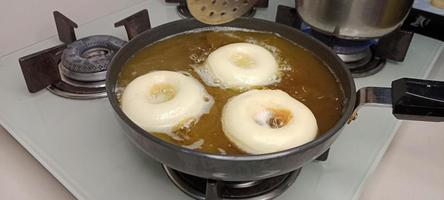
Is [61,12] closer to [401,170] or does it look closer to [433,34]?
[401,170]

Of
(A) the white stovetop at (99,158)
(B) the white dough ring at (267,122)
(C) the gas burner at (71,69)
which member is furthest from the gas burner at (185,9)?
(B) the white dough ring at (267,122)

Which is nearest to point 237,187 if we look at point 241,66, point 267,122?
point 267,122

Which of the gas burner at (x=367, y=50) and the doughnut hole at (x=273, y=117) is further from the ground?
the doughnut hole at (x=273, y=117)

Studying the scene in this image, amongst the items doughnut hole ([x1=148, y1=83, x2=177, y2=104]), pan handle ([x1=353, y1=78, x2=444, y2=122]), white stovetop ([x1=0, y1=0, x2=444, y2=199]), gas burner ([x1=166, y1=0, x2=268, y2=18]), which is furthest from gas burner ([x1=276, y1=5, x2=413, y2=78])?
doughnut hole ([x1=148, y1=83, x2=177, y2=104])

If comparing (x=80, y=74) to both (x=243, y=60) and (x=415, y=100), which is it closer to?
(x=243, y=60)

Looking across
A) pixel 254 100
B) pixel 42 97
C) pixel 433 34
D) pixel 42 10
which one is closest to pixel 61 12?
pixel 42 10

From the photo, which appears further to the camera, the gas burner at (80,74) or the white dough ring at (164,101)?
the gas burner at (80,74)

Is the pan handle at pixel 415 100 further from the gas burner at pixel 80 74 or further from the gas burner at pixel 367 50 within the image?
the gas burner at pixel 80 74
